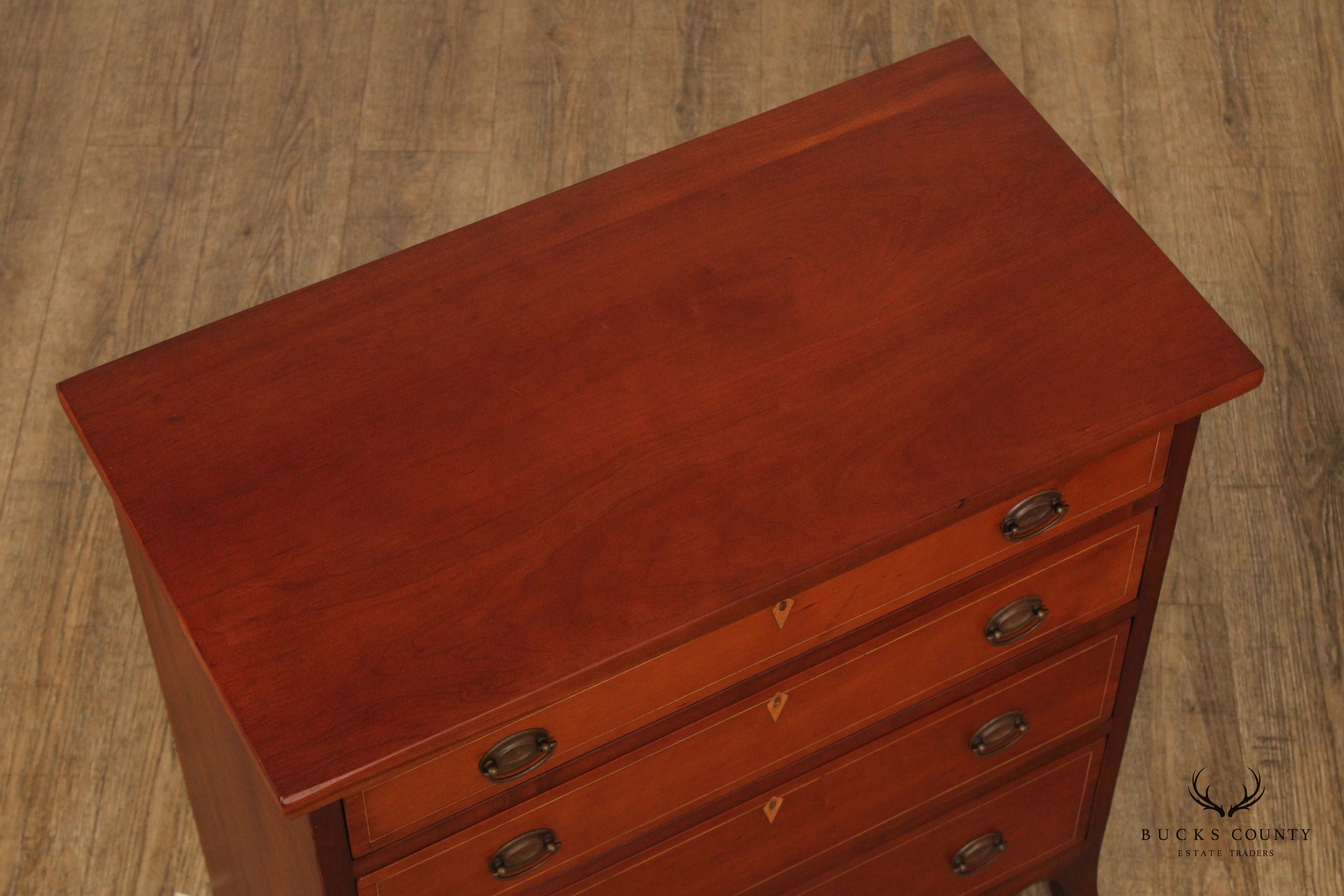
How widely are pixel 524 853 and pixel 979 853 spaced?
27.2 inches

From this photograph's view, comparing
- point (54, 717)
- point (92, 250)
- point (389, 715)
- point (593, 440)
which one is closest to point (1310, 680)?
point (593, 440)

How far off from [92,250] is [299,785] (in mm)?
1865

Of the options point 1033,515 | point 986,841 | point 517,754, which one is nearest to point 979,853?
point 986,841

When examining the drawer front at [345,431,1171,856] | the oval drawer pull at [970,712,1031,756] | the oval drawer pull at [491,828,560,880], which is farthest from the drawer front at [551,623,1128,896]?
the drawer front at [345,431,1171,856]

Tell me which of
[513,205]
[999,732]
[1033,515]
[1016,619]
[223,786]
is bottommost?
[999,732]

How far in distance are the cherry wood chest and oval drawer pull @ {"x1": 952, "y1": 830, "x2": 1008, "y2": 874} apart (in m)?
0.22

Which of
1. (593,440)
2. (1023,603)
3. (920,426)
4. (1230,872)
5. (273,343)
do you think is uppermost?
(273,343)

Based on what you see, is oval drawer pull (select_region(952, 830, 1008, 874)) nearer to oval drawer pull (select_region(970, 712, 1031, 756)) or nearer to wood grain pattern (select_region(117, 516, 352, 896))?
oval drawer pull (select_region(970, 712, 1031, 756))

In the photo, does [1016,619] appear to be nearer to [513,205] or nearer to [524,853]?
[524,853]

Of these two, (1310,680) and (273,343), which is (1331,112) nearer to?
(1310,680)

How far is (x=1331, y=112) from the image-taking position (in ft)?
10.4

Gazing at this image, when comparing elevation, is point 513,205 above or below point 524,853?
above

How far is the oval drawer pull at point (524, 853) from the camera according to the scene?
162 centimetres

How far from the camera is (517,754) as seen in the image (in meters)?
1.52
